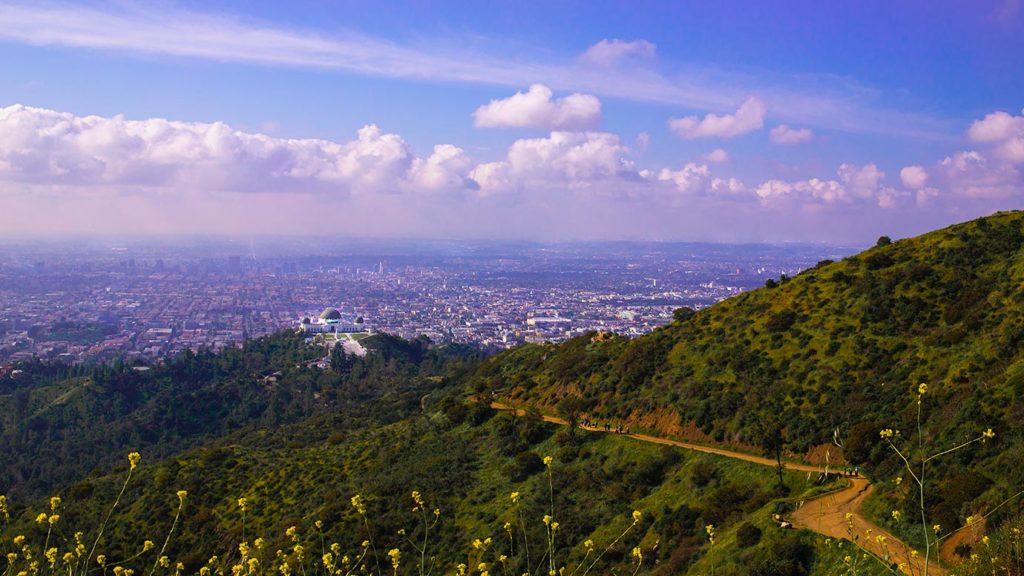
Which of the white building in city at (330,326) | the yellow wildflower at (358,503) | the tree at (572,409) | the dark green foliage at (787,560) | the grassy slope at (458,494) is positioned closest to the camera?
the yellow wildflower at (358,503)

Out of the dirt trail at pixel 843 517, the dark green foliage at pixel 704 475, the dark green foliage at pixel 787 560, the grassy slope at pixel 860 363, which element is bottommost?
the dark green foliage at pixel 704 475

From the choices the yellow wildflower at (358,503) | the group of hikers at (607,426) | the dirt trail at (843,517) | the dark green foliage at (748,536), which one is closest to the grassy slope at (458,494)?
the dark green foliage at (748,536)

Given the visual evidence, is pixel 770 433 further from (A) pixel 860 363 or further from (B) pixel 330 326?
(B) pixel 330 326

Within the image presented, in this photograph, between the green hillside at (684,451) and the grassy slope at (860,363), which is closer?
the green hillside at (684,451)

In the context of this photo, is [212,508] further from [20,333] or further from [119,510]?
[20,333]

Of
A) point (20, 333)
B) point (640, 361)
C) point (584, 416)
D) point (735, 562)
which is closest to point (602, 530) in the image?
point (735, 562)

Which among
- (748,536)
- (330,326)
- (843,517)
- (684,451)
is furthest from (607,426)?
(330,326)

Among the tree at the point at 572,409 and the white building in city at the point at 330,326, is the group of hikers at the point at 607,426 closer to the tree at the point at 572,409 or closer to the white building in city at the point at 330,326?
the tree at the point at 572,409

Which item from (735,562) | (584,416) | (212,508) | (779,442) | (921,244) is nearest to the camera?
(735,562)

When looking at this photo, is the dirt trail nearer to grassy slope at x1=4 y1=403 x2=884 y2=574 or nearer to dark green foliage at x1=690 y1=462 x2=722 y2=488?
grassy slope at x1=4 y1=403 x2=884 y2=574
